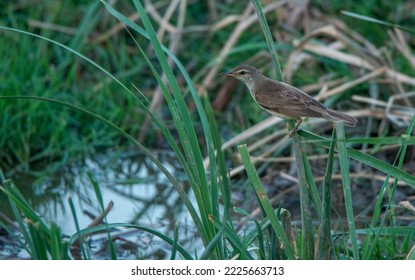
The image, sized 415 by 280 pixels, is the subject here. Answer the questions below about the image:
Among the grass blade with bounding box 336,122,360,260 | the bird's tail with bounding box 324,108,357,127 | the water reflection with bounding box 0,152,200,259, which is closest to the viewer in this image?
the grass blade with bounding box 336,122,360,260

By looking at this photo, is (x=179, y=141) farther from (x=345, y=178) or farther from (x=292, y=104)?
(x=345, y=178)

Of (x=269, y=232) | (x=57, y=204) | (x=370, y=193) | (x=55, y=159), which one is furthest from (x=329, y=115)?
(x=55, y=159)

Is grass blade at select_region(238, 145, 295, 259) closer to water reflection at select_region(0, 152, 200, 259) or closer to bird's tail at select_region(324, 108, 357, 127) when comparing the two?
bird's tail at select_region(324, 108, 357, 127)

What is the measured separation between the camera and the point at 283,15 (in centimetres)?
621

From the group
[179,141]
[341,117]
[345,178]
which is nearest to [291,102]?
[341,117]

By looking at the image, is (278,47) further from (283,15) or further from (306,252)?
(306,252)

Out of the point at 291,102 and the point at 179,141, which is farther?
the point at 179,141

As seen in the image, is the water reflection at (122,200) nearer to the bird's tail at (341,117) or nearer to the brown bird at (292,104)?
the brown bird at (292,104)

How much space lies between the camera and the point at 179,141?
19.0ft

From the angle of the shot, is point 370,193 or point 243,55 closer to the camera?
point 370,193

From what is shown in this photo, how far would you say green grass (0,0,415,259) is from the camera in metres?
2.89

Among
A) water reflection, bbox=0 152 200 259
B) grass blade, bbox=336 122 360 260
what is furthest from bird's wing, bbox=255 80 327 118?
water reflection, bbox=0 152 200 259

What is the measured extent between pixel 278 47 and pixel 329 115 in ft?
7.99

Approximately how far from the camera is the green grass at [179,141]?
2.89m
